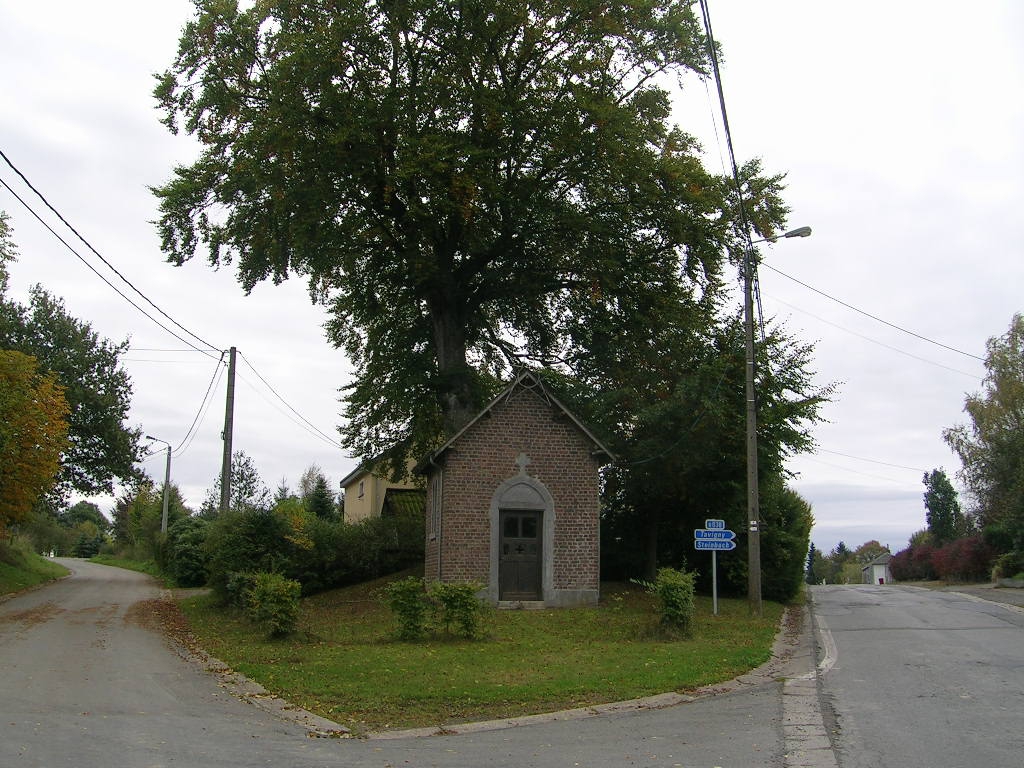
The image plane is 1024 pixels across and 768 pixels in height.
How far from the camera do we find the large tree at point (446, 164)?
2211cm

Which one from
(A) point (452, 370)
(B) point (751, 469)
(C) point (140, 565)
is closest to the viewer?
(B) point (751, 469)

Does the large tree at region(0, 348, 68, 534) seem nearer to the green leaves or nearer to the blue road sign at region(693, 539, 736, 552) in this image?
the green leaves

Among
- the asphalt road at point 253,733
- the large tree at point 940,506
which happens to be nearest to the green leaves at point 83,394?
the asphalt road at point 253,733

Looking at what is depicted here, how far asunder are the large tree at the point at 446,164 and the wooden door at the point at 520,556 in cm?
445

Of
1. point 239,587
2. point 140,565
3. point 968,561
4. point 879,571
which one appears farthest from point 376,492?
point 879,571

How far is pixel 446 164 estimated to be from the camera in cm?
2128

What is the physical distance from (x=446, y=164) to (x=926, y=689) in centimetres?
1522

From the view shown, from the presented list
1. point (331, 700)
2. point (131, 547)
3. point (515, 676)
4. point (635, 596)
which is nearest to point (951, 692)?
point (515, 676)

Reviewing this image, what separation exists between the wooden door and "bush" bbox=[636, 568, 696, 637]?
20.7 ft

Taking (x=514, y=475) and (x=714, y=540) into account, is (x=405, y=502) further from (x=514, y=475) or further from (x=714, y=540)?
(x=714, y=540)

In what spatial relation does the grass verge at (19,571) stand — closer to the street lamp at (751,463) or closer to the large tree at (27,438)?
the large tree at (27,438)

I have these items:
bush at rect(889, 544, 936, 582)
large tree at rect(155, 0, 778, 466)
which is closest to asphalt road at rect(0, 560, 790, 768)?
large tree at rect(155, 0, 778, 466)

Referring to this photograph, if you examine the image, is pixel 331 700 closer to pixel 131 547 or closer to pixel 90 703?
pixel 90 703

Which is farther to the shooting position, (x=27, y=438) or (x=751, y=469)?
(x=27, y=438)
